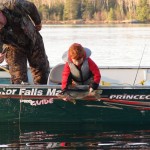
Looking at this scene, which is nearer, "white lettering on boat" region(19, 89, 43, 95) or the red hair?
the red hair

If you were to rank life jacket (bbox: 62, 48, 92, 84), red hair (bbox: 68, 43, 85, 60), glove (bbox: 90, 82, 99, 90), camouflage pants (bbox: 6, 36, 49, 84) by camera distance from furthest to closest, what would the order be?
camouflage pants (bbox: 6, 36, 49, 84)
life jacket (bbox: 62, 48, 92, 84)
glove (bbox: 90, 82, 99, 90)
red hair (bbox: 68, 43, 85, 60)

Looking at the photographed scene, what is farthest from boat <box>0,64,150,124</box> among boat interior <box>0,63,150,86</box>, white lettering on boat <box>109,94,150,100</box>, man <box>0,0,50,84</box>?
boat interior <box>0,63,150,86</box>

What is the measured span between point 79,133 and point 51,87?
85 centimetres

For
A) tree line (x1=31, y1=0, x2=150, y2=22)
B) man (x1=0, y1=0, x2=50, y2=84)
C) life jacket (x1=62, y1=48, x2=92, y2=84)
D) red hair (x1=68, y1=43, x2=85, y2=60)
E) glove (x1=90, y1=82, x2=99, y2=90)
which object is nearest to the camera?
red hair (x1=68, y1=43, x2=85, y2=60)

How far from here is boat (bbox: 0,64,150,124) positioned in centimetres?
870

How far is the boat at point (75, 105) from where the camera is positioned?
8703 millimetres

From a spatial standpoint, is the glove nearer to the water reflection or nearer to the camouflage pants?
the water reflection

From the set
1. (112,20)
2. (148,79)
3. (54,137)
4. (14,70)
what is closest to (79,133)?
(54,137)

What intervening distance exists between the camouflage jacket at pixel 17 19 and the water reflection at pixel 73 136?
57.4 inches

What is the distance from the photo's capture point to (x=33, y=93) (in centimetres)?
880

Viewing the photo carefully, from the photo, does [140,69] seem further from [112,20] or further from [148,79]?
[112,20]

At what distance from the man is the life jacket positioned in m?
0.73

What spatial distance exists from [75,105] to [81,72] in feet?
1.88

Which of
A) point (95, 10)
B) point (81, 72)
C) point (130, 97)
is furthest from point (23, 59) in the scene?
point (95, 10)
